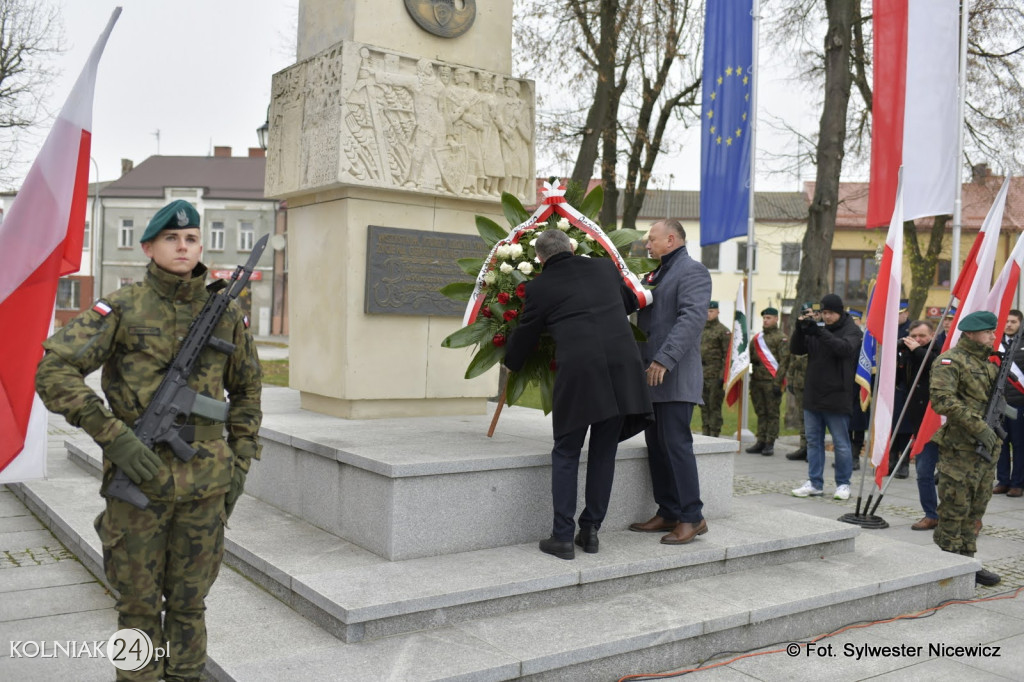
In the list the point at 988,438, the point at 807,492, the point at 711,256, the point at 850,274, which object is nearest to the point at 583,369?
the point at 988,438

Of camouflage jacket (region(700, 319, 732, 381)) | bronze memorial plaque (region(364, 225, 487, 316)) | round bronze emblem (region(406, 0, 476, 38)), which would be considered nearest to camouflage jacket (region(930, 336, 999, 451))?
bronze memorial plaque (region(364, 225, 487, 316))

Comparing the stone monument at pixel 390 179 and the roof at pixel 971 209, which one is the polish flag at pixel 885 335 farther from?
the roof at pixel 971 209

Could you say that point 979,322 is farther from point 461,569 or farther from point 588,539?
point 461,569

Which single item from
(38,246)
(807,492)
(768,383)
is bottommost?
(807,492)

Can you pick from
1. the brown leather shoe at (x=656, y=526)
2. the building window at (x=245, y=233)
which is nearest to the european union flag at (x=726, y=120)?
the brown leather shoe at (x=656, y=526)

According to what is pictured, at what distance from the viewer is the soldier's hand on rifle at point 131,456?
10.5ft

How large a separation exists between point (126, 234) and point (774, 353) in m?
48.8

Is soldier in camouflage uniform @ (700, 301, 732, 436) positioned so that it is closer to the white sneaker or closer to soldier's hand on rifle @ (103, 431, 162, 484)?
the white sneaker

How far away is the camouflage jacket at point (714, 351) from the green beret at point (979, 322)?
624cm

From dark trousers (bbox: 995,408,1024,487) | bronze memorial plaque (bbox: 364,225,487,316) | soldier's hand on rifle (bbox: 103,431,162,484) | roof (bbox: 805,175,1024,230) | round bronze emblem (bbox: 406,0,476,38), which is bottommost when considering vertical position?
dark trousers (bbox: 995,408,1024,487)

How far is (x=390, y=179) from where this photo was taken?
719cm

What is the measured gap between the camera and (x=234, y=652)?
13.4 ft

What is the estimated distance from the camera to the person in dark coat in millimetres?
9109

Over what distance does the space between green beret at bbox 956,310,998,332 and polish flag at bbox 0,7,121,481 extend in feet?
19.3
